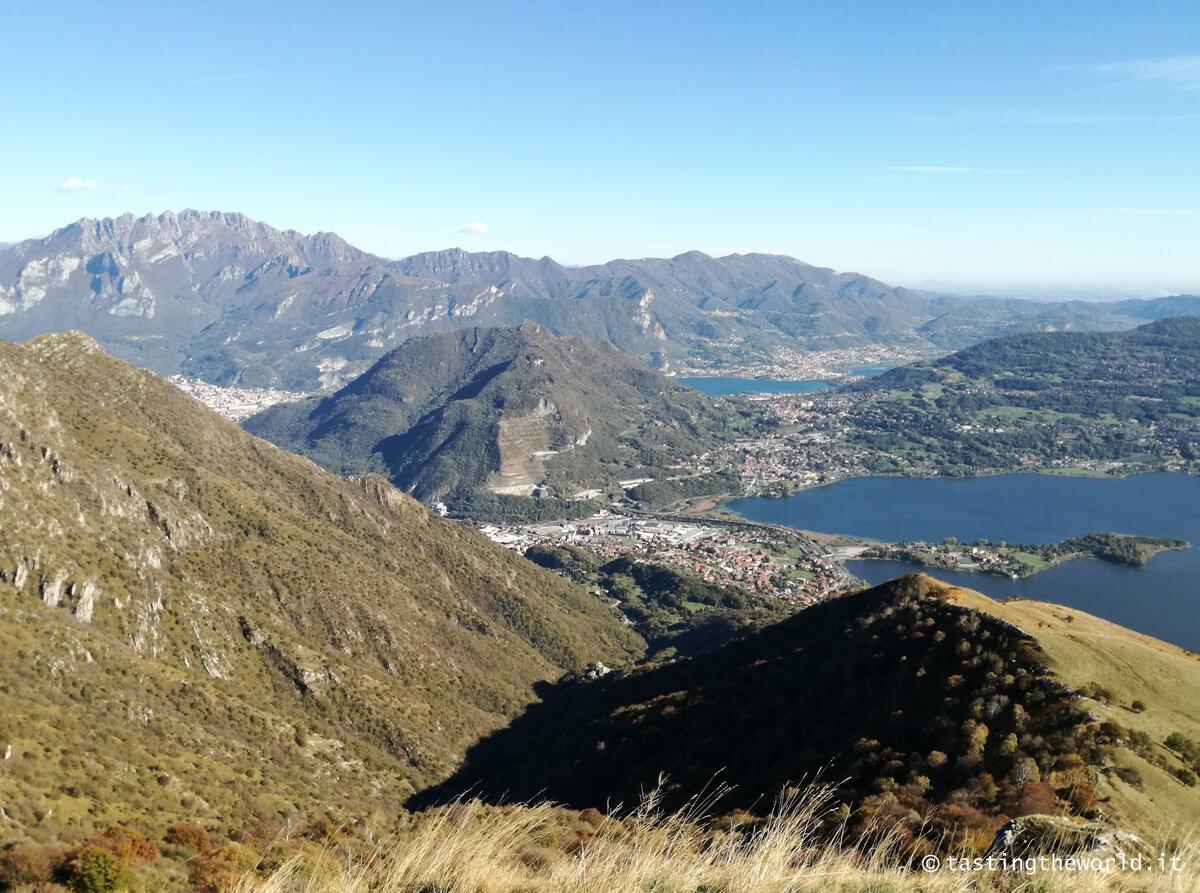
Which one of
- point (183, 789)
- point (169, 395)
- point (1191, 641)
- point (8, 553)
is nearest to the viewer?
point (183, 789)

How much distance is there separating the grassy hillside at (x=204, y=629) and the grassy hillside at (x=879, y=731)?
1303 cm

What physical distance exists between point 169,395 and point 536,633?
5751 cm

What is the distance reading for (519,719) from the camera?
69938 mm

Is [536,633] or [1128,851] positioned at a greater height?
[1128,851]

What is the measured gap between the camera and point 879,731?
91.1 feet

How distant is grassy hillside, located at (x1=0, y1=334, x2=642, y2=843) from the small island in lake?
84713mm

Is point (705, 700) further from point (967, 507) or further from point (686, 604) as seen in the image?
point (967, 507)

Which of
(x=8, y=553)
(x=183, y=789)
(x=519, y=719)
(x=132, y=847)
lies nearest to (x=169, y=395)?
(x=8, y=553)

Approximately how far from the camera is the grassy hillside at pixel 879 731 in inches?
772

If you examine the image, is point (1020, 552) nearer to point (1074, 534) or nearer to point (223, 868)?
point (1074, 534)

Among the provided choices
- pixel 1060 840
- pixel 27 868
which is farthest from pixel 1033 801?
pixel 27 868

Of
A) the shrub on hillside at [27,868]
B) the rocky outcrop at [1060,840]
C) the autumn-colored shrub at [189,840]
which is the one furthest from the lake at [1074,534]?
the shrub on hillside at [27,868]

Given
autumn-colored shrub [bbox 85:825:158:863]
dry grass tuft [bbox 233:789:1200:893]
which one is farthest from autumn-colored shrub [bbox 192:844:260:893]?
dry grass tuft [bbox 233:789:1200:893]

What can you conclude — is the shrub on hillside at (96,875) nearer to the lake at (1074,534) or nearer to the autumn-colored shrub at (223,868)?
the autumn-colored shrub at (223,868)
